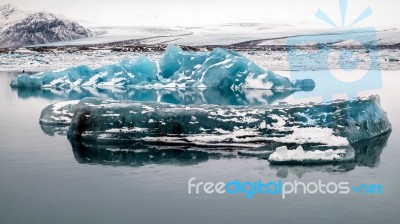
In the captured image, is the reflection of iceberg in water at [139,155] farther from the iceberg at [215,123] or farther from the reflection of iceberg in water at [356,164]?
the reflection of iceberg in water at [356,164]

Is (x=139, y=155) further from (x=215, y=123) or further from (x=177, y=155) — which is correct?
(x=215, y=123)

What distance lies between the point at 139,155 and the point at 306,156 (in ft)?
8.30

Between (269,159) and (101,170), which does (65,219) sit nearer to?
(101,170)

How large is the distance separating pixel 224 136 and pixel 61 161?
2.69 m

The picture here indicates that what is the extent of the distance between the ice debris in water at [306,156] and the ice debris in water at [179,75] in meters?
12.3

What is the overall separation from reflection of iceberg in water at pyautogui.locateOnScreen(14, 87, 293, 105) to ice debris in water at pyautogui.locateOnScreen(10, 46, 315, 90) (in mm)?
687

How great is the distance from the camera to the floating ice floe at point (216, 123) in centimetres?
934

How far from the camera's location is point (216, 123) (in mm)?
9570

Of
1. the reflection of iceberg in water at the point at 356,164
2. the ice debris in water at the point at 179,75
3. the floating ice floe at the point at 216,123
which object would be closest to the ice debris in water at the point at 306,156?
the reflection of iceberg in water at the point at 356,164

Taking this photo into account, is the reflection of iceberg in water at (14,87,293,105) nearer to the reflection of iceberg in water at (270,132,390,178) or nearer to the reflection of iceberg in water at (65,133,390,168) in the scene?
the reflection of iceberg in water at (270,132,390,178)

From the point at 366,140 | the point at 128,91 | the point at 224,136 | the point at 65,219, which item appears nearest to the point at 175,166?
the point at 224,136

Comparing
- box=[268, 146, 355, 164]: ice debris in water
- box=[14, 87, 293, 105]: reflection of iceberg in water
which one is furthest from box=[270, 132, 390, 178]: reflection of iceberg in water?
box=[14, 87, 293, 105]: reflection of iceberg in water

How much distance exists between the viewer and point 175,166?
26.0 ft

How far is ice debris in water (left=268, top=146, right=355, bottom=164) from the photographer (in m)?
7.90
